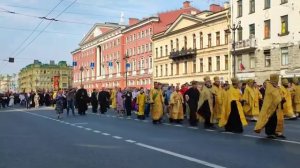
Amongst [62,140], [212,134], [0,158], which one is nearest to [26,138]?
[62,140]

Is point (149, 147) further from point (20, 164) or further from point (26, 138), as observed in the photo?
point (26, 138)

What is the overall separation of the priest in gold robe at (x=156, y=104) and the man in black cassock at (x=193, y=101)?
5.22 ft

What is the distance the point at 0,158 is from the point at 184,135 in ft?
20.5

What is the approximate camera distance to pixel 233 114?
15500mm

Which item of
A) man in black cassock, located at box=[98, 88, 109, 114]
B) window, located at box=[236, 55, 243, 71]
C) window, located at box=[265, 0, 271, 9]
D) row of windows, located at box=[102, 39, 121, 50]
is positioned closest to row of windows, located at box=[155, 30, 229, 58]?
window, located at box=[236, 55, 243, 71]

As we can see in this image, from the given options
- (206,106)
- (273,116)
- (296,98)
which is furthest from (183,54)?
(273,116)

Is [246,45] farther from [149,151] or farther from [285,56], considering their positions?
[149,151]

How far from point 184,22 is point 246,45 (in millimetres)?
16880

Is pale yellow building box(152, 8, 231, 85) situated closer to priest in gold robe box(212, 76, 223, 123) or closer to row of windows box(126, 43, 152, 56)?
row of windows box(126, 43, 152, 56)

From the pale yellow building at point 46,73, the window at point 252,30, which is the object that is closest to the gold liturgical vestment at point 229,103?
the window at point 252,30

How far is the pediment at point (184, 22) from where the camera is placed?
6254cm

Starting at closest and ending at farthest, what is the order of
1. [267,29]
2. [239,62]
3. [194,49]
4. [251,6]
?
[267,29] < [251,6] < [239,62] < [194,49]

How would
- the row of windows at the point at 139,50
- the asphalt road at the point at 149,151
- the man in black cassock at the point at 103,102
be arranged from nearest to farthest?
the asphalt road at the point at 149,151 < the man in black cassock at the point at 103,102 < the row of windows at the point at 139,50

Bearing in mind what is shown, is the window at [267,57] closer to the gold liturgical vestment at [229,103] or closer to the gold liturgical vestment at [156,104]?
the gold liturgical vestment at [156,104]
